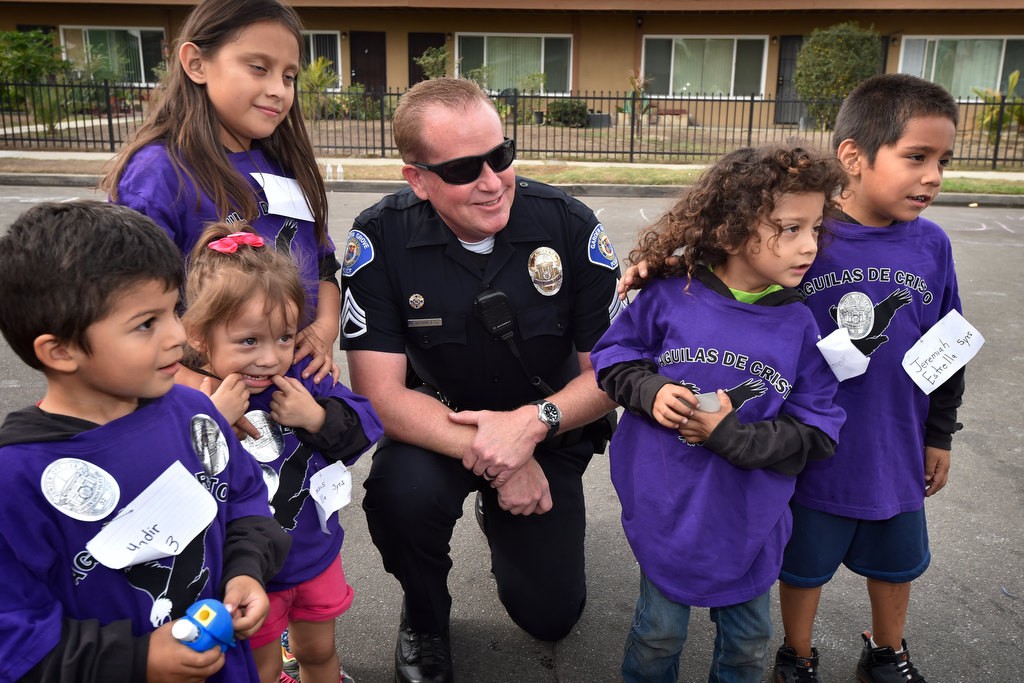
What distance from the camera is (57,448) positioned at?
1603mm

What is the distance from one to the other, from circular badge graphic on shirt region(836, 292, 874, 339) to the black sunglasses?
3.65 feet

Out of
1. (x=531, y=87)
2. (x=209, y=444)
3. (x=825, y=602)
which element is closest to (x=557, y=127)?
(x=531, y=87)

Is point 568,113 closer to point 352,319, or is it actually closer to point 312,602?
point 352,319

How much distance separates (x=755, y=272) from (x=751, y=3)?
22.3 m

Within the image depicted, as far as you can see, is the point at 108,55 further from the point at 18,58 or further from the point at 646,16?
the point at 646,16

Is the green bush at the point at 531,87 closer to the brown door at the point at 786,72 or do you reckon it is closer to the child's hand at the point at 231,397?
the brown door at the point at 786,72

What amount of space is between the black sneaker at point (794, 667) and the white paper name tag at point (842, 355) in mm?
940

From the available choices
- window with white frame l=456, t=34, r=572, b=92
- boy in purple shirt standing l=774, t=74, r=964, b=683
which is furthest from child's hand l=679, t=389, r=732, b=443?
window with white frame l=456, t=34, r=572, b=92

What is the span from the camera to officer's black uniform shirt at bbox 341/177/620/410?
2.89 meters

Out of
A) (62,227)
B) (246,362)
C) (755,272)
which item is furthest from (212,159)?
(755,272)

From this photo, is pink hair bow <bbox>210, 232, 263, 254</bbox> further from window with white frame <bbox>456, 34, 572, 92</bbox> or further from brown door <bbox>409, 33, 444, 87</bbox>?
brown door <bbox>409, 33, 444, 87</bbox>

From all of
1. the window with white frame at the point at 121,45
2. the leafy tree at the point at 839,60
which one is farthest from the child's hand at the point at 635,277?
the window with white frame at the point at 121,45

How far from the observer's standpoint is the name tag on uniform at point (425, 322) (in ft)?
9.55

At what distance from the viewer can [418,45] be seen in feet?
81.1
